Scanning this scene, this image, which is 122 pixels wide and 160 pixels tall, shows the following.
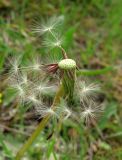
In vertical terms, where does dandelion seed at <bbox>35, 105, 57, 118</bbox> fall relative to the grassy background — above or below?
below

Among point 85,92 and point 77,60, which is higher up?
point 77,60

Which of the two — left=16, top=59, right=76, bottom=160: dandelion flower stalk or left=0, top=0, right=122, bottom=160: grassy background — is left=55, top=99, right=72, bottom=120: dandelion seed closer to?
left=16, top=59, right=76, bottom=160: dandelion flower stalk

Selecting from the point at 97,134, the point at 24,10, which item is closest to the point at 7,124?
the point at 97,134

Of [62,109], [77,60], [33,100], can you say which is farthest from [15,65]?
[77,60]

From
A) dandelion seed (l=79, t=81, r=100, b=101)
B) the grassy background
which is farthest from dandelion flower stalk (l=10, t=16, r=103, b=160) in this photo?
the grassy background

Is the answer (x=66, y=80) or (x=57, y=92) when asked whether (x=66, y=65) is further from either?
(x=57, y=92)

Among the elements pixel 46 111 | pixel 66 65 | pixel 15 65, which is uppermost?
pixel 15 65

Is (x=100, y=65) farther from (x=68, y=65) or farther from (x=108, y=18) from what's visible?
(x=68, y=65)

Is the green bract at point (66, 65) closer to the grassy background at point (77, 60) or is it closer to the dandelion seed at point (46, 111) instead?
the dandelion seed at point (46, 111)
